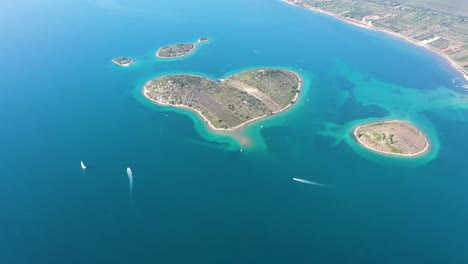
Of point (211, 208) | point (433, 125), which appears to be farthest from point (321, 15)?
point (211, 208)

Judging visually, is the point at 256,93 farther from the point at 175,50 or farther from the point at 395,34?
the point at 395,34

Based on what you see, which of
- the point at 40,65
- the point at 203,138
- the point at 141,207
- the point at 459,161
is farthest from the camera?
the point at 40,65

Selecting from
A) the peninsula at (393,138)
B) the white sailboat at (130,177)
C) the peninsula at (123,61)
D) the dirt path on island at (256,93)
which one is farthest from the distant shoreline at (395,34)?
the white sailboat at (130,177)

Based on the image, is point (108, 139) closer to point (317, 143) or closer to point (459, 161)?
point (317, 143)

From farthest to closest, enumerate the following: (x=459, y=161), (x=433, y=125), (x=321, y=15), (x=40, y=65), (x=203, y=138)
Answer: (x=321, y=15), (x=40, y=65), (x=433, y=125), (x=203, y=138), (x=459, y=161)

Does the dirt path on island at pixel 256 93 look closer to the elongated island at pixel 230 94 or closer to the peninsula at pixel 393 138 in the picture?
the elongated island at pixel 230 94

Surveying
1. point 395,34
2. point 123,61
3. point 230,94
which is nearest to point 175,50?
point 123,61
